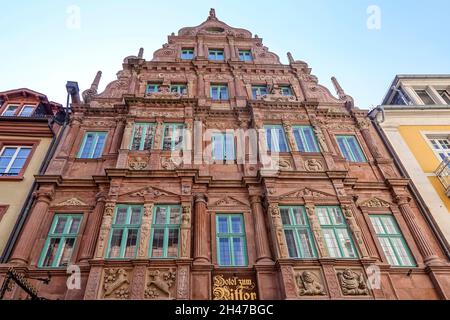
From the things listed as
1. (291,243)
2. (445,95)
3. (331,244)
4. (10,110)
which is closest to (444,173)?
(331,244)

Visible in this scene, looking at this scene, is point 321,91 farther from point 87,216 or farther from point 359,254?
point 87,216

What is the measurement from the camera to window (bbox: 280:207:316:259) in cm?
985

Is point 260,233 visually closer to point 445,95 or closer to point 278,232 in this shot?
point 278,232

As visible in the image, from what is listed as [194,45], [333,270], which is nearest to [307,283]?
[333,270]

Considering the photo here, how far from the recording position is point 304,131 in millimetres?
13906

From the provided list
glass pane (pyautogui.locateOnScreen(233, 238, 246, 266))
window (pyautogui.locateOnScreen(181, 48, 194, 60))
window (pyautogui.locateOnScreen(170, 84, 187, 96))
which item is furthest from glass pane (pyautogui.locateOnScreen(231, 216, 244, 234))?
window (pyautogui.locateOnScreen(181, 48, 194, 60))

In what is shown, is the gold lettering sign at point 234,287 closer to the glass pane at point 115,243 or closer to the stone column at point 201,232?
the stone column at point 201,232

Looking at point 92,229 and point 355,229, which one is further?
point 355,229

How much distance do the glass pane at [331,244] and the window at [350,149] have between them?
4.40 metres

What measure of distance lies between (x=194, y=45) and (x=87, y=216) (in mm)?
12314

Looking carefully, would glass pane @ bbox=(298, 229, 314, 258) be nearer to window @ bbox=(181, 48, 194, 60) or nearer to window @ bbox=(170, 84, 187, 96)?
window @ bbox=(170, 84, 187, 96)

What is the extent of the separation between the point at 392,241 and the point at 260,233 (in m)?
4.80

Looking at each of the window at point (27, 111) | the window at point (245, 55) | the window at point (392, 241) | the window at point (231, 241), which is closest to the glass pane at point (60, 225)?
the window at point (231, 241)

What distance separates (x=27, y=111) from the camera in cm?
1523
